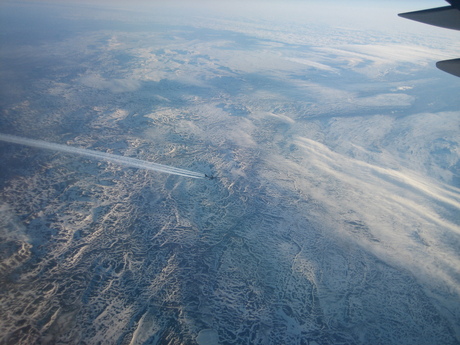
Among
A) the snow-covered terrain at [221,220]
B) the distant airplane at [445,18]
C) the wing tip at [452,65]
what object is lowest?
the snow-covered terrain at [221,220]

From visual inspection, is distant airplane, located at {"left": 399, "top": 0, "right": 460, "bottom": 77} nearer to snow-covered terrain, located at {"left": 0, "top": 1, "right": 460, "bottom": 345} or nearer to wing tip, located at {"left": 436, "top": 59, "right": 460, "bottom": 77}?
wing tip, located at {"left": 436, "top": 59, "right": 460, "bottom": 77}

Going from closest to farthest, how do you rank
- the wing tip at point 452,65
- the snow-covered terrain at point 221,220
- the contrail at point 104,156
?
the wing tip at point 452,65 → the snow-covered terrain at point 221,220 → the contrail at point 104,156

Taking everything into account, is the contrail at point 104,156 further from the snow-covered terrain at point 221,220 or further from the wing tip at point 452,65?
the wing tip at point 452,65

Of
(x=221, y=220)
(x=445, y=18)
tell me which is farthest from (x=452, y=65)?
(x=221, y=220)

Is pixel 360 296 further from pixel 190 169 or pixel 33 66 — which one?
pixel 33 66

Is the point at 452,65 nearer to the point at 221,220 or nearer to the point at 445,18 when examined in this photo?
the point at 445,18

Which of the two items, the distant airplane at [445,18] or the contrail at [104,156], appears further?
the contrail at [104,156]

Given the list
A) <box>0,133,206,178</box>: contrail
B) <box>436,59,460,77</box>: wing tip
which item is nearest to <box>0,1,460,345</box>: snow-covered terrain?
<box>0,133,206,178</box>: contrail

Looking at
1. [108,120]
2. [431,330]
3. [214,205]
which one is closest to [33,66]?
[108,120]

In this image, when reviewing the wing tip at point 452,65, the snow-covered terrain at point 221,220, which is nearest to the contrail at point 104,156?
the snow-covered terrain at point 221,220
